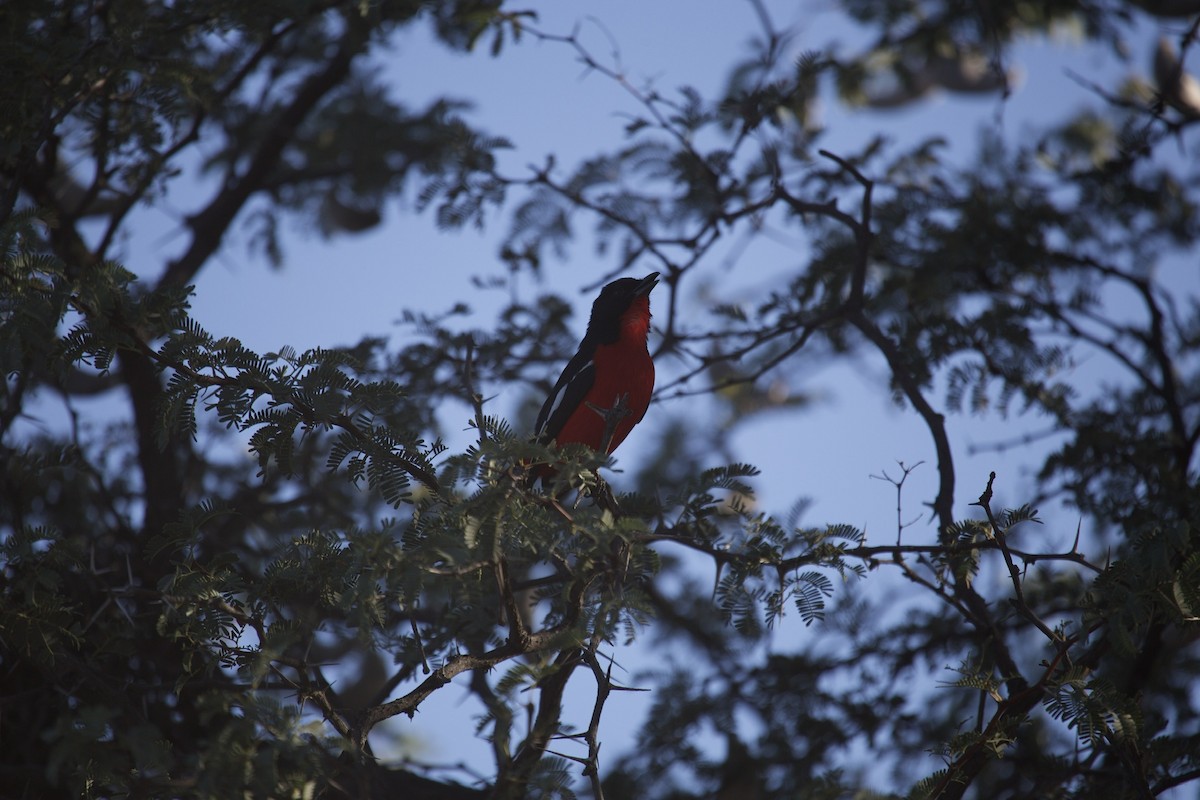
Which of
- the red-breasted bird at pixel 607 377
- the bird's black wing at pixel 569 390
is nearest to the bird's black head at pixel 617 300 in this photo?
the red-breasted bird at pixel 607 377

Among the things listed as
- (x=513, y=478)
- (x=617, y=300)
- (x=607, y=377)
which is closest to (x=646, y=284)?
(x=617, y=300)

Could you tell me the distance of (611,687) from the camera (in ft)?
8.93

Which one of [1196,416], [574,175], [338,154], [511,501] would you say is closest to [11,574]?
[511,501]

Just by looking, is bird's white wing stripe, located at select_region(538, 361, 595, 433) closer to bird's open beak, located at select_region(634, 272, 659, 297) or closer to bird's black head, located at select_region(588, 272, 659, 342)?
bird's black head, located at select_region(588, 272, 659, 342)

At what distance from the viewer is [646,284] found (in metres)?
5.34

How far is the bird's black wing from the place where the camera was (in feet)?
15.7

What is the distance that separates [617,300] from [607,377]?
708mm

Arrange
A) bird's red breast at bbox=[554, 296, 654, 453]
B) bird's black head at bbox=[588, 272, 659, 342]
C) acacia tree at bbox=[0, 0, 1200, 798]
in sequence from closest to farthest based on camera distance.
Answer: acacia tree at bbox=[0, 0, 1200, 798], bird's red breast at bbox=[554, 296, 654, 453], bird's black head at bbox=[588, 272, 659, 342]

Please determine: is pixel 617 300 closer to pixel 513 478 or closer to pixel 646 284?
pixel 646 284

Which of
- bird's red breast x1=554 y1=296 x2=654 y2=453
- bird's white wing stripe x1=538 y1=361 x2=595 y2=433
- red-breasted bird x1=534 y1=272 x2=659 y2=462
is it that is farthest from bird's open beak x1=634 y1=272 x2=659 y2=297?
bird's white wing stripe x1=538 y1=361 x2=595 y2=433

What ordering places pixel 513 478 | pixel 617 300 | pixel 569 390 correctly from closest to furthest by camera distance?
pixel 513 478 → pixel 569 390 → pixel 617 300

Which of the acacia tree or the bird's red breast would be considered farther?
the bird's red breast

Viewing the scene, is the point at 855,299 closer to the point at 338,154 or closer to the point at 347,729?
the point at 347,729

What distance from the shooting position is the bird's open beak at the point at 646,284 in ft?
17.4
